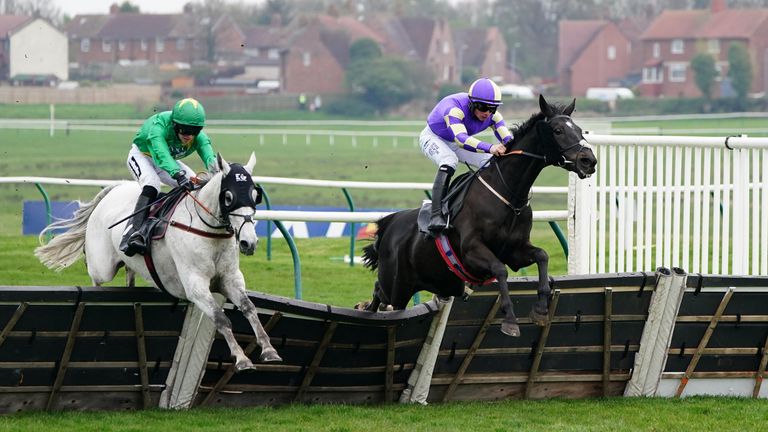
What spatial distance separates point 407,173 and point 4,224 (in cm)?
1630

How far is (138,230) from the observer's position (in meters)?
7.51

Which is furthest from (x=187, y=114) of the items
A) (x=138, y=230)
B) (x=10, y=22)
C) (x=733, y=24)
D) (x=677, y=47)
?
(x=677, y=47)

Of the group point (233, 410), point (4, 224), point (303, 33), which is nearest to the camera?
point (233, 410)

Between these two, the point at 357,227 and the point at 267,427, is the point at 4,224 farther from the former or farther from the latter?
the point at 267,427

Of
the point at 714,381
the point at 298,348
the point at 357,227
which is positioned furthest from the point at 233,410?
the point at 357,227

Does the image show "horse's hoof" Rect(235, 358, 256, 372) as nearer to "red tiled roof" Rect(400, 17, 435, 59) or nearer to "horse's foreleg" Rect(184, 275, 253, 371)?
"horse's foreleg" Rect(184, 275, 253, 371)

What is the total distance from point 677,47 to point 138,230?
68267mm

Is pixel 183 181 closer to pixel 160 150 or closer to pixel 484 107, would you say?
pixel 160 150

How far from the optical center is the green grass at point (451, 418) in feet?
21.4

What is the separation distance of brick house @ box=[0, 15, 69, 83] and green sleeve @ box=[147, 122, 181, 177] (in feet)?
111

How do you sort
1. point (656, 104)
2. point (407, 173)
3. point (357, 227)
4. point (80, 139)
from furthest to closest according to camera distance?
point (656, 104)
point (80, 139)
point (407, 173)
point (357, 227)

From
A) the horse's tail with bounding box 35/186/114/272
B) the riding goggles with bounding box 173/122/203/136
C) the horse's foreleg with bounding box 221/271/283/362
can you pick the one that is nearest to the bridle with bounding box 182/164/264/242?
the horse's foreleg with bounding box 221/271/283/362

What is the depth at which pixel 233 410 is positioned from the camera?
6984mm

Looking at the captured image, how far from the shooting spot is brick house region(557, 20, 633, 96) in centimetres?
7456
